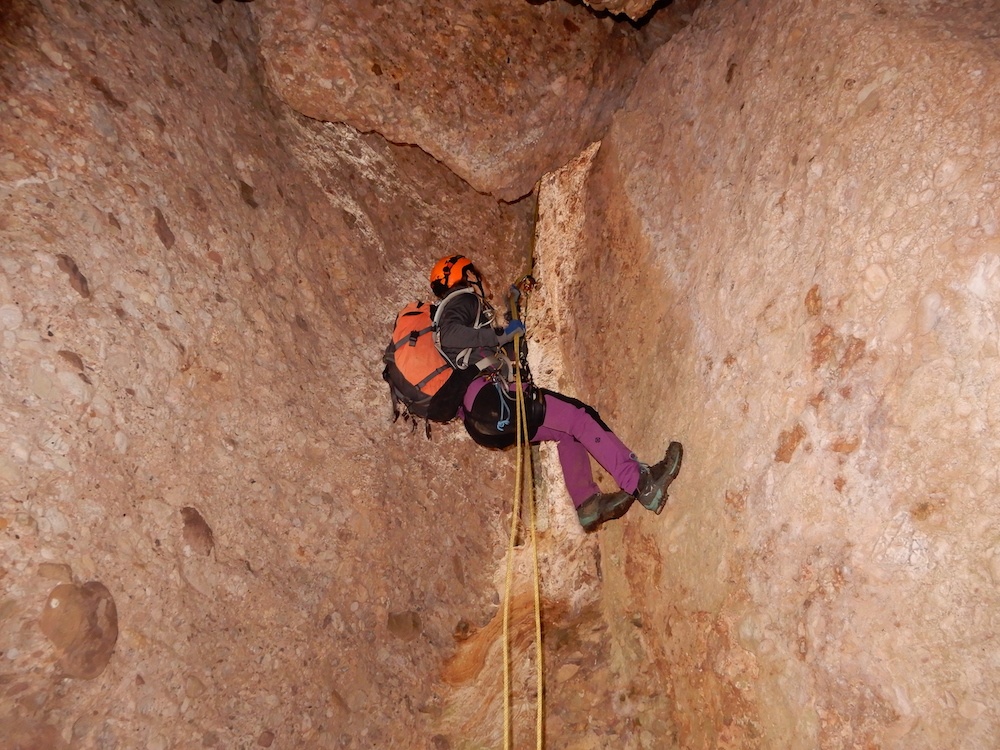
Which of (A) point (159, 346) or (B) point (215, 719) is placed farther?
(A) point (159, 346)

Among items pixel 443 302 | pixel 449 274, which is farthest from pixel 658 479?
pixel 449 274

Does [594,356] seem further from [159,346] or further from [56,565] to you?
[56,565]

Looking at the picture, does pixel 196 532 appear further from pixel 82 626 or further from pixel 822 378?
pixel 822 378

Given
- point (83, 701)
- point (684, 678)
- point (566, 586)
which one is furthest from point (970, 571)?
point (83, 701)

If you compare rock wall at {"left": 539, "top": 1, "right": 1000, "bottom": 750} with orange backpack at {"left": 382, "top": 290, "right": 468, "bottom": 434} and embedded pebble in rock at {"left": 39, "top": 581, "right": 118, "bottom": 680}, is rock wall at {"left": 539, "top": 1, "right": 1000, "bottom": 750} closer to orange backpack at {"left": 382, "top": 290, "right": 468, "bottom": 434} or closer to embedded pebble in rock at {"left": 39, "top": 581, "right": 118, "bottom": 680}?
orange backpack at {"left": 382, "top": 290, "right": 468, "bottom": 434}

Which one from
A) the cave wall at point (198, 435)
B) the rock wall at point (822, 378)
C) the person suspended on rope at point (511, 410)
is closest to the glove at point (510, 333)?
the person suspended on rope at point (511, 410)

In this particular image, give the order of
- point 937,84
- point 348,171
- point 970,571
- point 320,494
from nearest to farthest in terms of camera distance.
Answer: point 970,571, point 937,84, point 320,494, point 348,171

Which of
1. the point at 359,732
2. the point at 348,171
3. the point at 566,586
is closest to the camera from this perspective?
the point at 359,732
